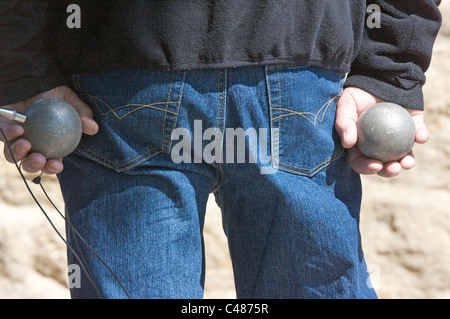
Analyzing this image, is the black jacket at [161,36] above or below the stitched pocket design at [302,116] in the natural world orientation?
above

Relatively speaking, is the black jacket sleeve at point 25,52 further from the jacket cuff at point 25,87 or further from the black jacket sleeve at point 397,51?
the black jacket sleeve at point 397,51

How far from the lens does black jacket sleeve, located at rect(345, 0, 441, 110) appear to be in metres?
1.18

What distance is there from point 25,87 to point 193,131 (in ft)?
0.98

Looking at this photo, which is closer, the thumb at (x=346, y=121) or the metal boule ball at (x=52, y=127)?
the metal boule ball at (x=52, y=127)

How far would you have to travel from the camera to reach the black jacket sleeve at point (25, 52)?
39.5 inches

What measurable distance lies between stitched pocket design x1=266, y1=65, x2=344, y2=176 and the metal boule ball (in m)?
→ 0.34

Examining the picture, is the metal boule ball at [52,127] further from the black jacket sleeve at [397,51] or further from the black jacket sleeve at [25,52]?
the black jacket sleeve at [397,51]

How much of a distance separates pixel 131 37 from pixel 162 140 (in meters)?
0.18

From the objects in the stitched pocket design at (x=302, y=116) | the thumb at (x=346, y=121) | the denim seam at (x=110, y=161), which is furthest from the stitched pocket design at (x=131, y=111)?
the thumb at (x=346, y=121)

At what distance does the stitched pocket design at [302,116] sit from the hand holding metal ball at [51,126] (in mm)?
341

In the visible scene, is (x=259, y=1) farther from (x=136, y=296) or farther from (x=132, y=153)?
(x=136, y=296)

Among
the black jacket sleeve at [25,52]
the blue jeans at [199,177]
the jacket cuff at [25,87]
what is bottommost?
the blue jeans at [199,177]

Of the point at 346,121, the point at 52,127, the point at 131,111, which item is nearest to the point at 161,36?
the point at 131,111

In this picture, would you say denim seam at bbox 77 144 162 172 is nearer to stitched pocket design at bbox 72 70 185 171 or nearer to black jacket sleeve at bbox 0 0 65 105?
stitched pocket design at bbox 72 70 185 171
